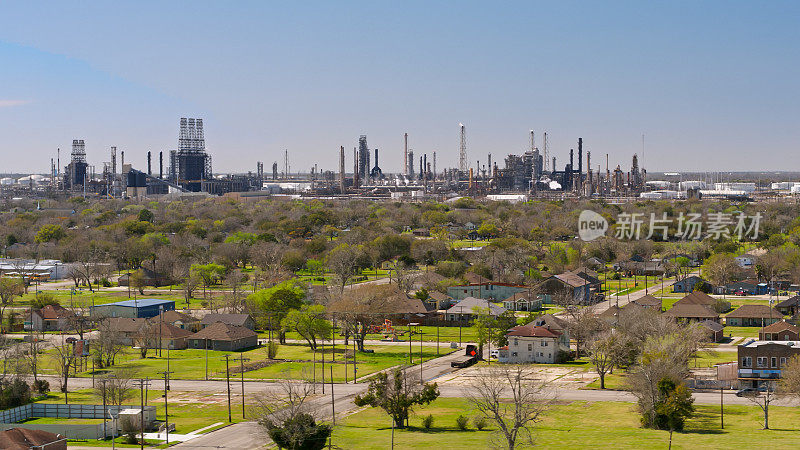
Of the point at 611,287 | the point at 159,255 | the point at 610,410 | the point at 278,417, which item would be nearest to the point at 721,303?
the point at 611,287

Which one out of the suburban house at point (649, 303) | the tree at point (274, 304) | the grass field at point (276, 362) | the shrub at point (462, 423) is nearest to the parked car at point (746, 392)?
the shrub at point (462, 423)

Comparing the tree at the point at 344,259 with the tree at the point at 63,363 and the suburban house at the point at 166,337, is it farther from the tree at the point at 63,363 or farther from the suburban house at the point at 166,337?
the tree at the point at 63,363

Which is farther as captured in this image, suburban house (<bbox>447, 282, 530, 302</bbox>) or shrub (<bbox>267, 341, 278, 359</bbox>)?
suburban house (<bbox>447, 282, 530, 302</bbox>)

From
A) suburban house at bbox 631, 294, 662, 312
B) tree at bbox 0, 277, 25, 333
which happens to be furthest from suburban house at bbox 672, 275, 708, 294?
tree at bbox 0, 277, 25, 333

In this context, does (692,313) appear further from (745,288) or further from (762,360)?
(745,288)

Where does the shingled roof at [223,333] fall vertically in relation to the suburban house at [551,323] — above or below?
Result: below

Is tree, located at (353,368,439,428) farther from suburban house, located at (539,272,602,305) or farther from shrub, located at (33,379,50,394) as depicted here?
suburban house, located at (539,272,602,305)
